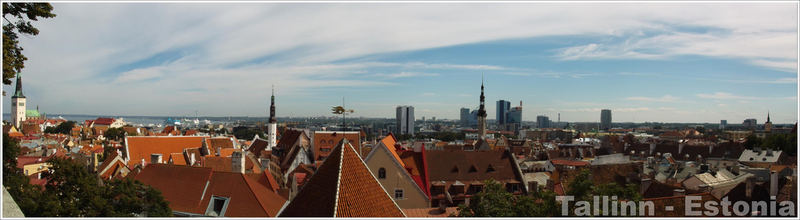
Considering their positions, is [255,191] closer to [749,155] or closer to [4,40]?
[4,40]

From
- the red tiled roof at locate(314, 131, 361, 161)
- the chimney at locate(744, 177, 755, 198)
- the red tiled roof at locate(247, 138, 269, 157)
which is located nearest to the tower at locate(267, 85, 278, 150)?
the red tiled roof at locate(247, 138, 269, 157)

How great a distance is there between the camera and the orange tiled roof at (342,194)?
34.2 ft

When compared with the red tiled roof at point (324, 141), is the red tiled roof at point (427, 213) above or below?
below

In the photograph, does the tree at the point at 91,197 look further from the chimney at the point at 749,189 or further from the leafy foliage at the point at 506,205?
the chimney at the point at 749,189

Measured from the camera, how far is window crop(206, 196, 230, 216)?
63.3ft

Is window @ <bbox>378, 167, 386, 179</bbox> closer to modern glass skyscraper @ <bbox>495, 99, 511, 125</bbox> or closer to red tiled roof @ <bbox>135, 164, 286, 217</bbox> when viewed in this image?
red tiled roof @ <bbox>135, 164, 286, 217</bbox>

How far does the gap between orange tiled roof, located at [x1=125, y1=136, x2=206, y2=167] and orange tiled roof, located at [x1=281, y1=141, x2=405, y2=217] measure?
32561 mm

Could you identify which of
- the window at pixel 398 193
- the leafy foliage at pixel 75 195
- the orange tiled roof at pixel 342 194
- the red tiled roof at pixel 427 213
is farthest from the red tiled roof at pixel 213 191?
the orange tiled roof at pixel 342 194

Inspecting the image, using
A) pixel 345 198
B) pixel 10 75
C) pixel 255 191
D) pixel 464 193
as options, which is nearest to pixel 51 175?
pixel 10 75

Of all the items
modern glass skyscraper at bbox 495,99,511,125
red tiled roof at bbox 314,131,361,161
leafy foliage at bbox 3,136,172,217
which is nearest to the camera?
leafy foliage at bbox 3,136,172,217

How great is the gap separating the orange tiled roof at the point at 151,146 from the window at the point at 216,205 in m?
22.3

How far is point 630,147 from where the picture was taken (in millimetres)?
79812

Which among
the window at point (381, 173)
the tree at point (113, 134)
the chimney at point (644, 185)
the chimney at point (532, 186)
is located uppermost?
the window at point (381, 173)

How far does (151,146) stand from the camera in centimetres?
4041
